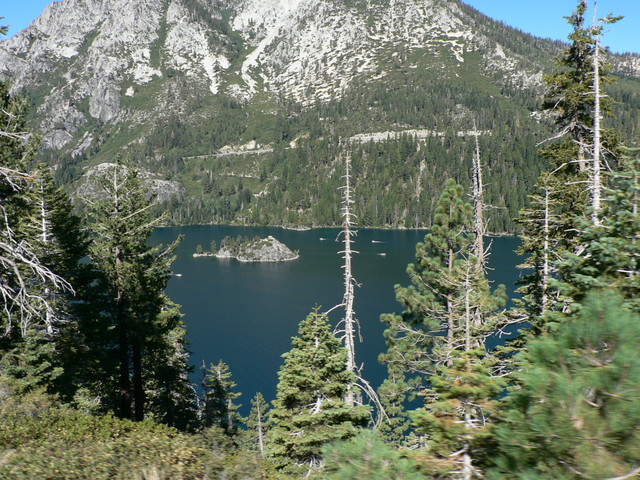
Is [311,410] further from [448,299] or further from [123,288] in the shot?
[123,288]

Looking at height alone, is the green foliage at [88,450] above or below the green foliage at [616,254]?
below

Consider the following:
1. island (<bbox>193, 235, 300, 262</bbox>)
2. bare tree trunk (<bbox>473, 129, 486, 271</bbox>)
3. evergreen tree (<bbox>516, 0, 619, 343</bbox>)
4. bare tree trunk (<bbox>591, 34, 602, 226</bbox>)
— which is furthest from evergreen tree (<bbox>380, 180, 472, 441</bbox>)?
island (<bbox>193, 235, 300, 262</bbox>)

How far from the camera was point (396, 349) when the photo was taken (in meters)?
18.9

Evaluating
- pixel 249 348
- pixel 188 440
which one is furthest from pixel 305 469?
pixel 249 348

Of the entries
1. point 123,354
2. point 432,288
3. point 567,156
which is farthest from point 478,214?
point 123,354

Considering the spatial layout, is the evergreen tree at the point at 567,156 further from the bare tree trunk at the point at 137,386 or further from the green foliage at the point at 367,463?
the bare tree trunk at the point at 137,386

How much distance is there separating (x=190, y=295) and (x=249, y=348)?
98.2ft

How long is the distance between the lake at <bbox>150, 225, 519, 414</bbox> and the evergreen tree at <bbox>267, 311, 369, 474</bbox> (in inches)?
A: 1191

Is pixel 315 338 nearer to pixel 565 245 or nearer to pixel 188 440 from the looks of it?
pixel 188 440

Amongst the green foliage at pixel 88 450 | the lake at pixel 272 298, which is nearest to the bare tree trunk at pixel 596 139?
the green foliage at pixel 88 450

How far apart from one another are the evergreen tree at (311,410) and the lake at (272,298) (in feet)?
99.3

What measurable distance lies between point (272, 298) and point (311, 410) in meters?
64.6

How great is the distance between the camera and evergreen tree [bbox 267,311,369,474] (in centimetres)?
1239

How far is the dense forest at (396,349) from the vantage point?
3164 mm
